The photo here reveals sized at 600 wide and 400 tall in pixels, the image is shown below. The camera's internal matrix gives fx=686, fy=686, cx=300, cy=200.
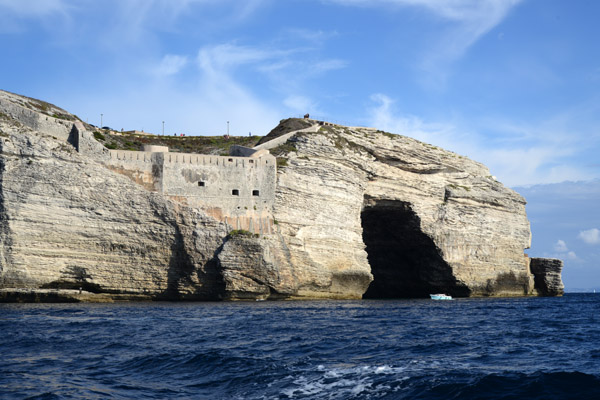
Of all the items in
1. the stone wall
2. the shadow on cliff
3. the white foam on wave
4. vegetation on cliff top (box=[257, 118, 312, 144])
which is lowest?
the white foam on wave

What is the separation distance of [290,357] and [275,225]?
28.9 m

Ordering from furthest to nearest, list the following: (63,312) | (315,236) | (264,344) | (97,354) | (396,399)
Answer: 1. (315,236)
2. (63,312)
3. (264,344)
4. (97,354)
5. (396,399)

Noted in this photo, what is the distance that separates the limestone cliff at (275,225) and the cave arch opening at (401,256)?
145 millimetres

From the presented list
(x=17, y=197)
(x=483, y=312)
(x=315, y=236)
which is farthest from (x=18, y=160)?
(x=483, y=312)

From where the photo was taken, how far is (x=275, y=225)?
47.8m

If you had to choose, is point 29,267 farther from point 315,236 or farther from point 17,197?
point 315,236

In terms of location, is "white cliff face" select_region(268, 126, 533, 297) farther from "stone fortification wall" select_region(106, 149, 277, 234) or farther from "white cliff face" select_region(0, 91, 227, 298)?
Answer: "white cliff face" select_region(0, 91, 227, 298)

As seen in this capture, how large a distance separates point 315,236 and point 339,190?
4.63 metres

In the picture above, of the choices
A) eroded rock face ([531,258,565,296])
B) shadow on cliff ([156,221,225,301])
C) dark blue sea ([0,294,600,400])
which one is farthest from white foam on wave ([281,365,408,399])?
eroded rock face ([531,258,565,296])

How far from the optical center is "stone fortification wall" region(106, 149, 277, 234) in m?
45.4

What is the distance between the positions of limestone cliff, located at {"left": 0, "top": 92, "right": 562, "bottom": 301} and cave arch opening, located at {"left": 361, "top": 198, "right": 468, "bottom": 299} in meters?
0.15

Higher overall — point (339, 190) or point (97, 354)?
point (339, 190)

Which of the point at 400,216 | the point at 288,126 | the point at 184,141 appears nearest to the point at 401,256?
the point at 400,216

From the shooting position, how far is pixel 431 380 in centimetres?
1529
